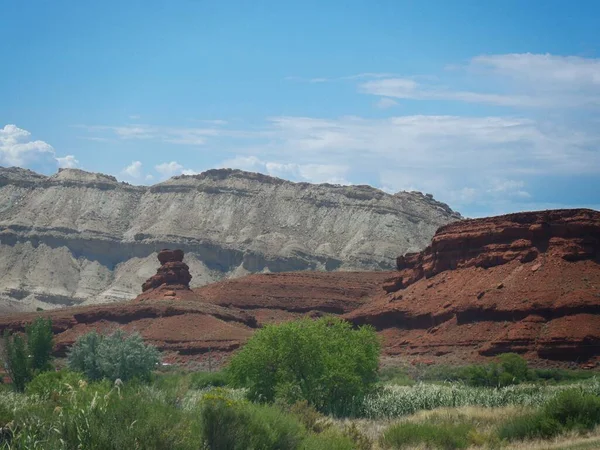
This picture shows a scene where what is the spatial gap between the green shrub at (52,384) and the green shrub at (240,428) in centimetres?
341

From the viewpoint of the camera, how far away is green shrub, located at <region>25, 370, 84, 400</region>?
23.3 metres

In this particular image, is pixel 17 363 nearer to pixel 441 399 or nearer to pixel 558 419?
pixel 441 399

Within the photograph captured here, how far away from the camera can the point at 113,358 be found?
165 feet

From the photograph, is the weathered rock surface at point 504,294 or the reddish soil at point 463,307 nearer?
the weathered rock surface at point 504,294

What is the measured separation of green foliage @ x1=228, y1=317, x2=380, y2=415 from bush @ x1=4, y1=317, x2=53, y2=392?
13.7 m

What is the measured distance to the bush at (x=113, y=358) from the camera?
161ft

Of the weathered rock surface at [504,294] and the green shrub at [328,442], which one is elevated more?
the weathered rock surface at [504,294]

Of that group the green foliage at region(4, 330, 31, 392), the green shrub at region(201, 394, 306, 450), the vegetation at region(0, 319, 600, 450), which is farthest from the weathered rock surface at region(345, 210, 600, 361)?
the green shrub at region(201, 394, 306, 450)

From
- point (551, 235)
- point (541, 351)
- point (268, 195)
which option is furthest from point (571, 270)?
point (268, 195)

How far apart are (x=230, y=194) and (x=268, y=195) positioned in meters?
6.68

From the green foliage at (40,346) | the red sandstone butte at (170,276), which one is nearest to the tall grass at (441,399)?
the green foliage at (40,346)

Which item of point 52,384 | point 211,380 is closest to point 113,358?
point 211,380

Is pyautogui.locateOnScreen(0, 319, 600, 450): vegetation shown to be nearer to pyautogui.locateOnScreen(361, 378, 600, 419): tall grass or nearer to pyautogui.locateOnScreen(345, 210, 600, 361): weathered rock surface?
pyautogui.locateOnScreen(361, 378, 600, 419): tall grass

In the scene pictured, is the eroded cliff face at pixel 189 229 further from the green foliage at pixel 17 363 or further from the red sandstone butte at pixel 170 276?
the green foliage at pixel 17 363
